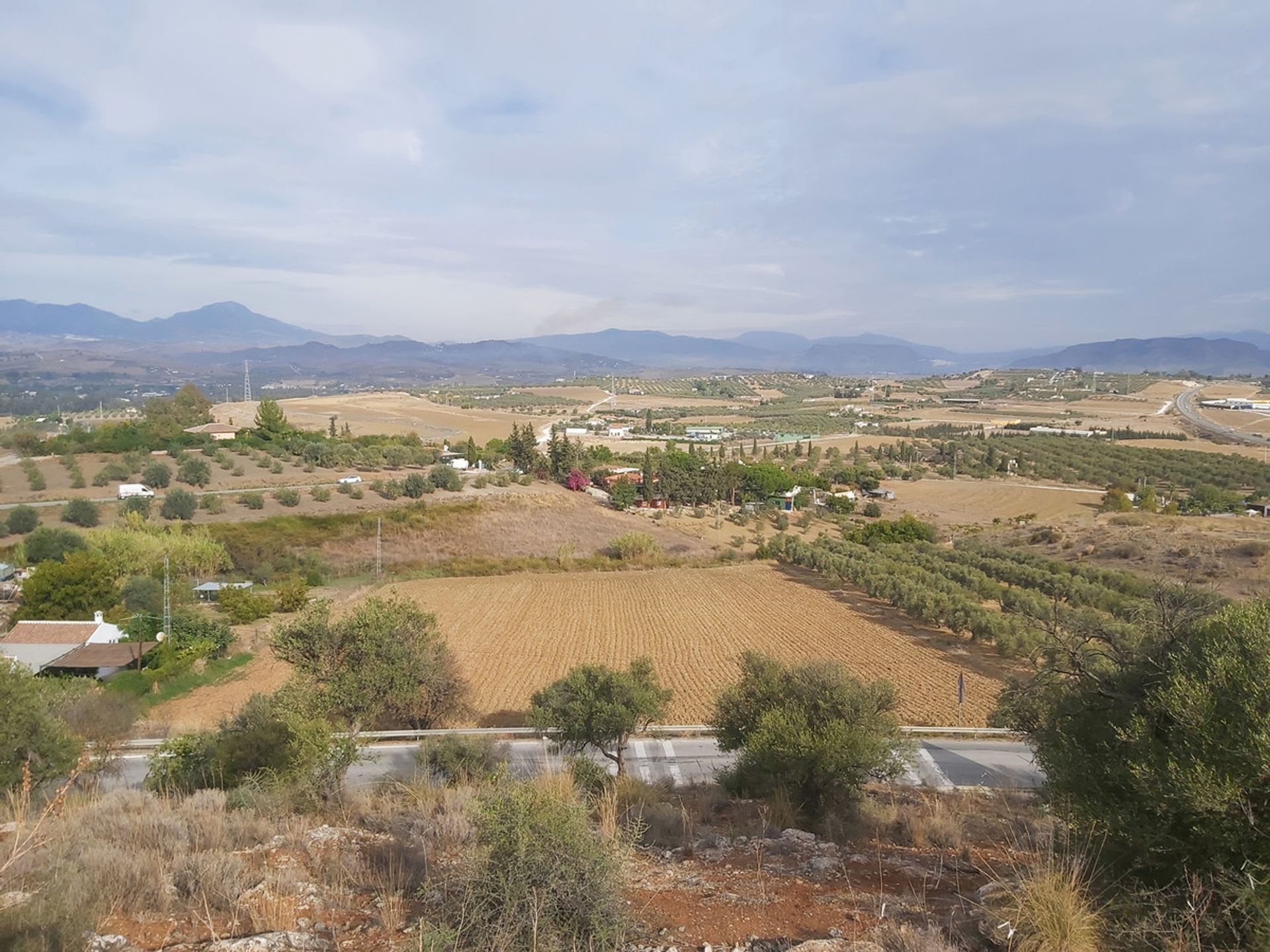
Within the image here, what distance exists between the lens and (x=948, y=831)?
7.29 meters

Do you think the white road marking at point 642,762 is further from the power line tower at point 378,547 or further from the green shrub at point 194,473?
the green shrub at point 194,473

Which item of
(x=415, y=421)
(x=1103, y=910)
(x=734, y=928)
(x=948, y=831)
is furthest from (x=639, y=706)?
(x=415, y=421)

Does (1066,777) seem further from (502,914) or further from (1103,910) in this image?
(502,914)

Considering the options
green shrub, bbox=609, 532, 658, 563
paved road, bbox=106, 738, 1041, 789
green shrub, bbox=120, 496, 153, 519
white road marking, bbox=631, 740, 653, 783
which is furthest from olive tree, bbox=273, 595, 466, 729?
green shrub, bbox=120, 496, 153, 519

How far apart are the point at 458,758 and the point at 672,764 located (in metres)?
3.94

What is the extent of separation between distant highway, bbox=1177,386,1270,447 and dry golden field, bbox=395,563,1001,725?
2885 inches

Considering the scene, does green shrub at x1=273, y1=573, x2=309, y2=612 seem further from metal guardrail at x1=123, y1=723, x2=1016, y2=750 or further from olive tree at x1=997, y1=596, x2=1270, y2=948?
olive tree at x1=997, y1=596, x2=1270, y2=948

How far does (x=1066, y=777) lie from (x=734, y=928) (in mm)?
2345

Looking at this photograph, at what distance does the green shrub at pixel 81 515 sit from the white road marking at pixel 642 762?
32101mm

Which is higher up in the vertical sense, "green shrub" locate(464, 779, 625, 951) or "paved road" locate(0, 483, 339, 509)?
"green shrub" locate(464, 779, 625, 951)

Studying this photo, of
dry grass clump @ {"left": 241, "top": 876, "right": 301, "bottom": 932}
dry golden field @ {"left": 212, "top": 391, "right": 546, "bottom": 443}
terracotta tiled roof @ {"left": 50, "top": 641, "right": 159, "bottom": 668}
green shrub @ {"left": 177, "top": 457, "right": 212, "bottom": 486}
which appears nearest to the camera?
dry grass clump @ {"left": 241, "top": 876, "right": 301, "bottom": 932}

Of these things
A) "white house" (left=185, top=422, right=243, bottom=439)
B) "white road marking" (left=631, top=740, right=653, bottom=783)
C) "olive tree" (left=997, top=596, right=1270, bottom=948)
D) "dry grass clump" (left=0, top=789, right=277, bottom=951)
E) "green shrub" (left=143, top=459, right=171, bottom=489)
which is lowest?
"white road marking" (left=631, top=740, right=653, bottom=783)

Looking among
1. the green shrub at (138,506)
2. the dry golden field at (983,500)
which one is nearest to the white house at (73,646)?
the green shrub at (138,506)

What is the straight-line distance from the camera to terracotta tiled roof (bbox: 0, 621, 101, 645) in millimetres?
20328
